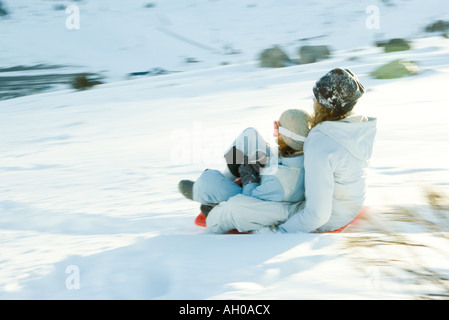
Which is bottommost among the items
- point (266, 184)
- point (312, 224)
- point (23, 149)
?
point (23, 149)

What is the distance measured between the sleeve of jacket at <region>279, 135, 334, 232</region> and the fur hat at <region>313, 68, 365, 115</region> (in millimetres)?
192

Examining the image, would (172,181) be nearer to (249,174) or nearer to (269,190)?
(249,174)

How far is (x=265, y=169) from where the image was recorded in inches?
107

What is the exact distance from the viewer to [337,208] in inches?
107

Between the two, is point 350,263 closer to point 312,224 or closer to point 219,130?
point 312,224

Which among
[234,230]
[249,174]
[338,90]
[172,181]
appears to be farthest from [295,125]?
[172,181]

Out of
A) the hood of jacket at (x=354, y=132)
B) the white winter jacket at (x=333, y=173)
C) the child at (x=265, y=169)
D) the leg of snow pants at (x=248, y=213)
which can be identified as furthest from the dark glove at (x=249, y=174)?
the hood of jacket at (x=354, y=132)

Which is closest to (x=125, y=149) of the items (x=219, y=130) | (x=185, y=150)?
(x=185, y=150)

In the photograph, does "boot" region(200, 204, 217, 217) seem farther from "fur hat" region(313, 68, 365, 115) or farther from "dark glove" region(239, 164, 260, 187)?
"fur hat" region(313, 68, 365, 115)

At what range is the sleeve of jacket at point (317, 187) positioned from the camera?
Answer: 248 cm

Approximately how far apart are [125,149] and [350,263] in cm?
389

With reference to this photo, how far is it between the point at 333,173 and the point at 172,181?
1.99m

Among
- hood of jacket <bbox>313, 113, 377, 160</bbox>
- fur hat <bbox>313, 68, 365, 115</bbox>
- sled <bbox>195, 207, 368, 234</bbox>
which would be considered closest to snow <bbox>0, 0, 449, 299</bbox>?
sled <bbox>195, 207, 368, 234</bbox>

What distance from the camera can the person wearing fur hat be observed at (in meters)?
2.49
